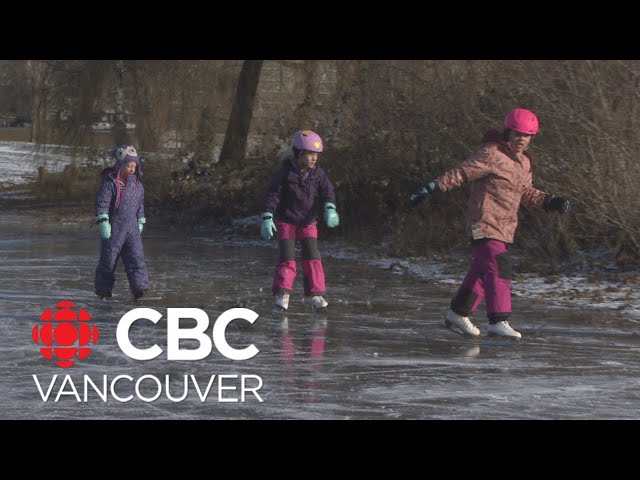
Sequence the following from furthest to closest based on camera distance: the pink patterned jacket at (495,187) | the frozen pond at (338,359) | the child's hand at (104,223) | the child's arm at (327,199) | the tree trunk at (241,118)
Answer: the tree trunk at (241,118) → the child's hand at (104,223) → the child's arm at (327,199) → the pink patterned jacket at (495,187) → the frozen pond at (338,359)

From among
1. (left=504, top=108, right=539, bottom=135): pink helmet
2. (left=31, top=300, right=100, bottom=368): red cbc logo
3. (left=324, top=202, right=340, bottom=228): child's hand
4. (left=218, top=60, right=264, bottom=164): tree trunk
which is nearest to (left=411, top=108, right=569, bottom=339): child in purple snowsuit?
(left=504, top=108, right=539, bottom=135): pink helmet

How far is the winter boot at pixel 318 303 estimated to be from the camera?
1166 cm

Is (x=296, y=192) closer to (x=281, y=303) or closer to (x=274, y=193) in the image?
(x=274, y=193)

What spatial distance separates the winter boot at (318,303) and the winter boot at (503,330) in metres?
1.86

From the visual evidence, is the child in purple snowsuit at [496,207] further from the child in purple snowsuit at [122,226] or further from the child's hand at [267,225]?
the child in purple snowsuit at [122,226]

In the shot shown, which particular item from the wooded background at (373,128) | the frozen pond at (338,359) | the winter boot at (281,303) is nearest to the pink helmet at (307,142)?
the winter boot at (281,303)

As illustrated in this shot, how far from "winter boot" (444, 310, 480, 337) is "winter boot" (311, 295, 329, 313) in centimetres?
140

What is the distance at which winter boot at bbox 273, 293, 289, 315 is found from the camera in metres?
11.5

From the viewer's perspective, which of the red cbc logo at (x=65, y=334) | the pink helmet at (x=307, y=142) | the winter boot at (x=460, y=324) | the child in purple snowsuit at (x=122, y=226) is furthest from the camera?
the child in purple snowsuit at (x=122, y=226)

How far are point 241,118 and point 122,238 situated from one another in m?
12.9

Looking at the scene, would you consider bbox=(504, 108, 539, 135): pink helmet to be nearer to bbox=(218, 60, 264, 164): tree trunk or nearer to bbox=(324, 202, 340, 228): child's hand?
bbox=(324, 202, 340, 228): child's hand

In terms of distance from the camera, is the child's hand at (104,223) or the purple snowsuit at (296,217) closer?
the purple snowsuit at (296,217)

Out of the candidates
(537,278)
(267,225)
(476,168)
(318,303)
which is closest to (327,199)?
(267,225)

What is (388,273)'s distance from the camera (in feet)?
48.5
